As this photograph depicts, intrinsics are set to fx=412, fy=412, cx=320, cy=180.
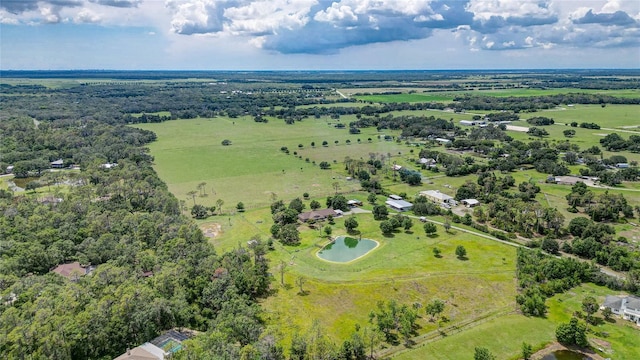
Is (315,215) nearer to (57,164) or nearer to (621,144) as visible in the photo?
(57,164)

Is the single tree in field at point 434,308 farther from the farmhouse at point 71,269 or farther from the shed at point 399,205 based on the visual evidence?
the farmhouse at point 71,269

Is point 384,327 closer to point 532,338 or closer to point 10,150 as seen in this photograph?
point 532,338

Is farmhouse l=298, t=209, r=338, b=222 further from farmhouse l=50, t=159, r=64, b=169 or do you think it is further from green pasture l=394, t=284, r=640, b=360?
farmhouse l=50, t=159, r=64, b=169

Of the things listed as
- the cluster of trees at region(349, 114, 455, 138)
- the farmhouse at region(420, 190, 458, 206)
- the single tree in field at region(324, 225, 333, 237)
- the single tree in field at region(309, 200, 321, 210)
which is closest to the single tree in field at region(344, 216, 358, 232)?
the single tree in field at region(324, 225, 333, 237)

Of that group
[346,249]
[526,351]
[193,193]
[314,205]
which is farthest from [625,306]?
[193,193]

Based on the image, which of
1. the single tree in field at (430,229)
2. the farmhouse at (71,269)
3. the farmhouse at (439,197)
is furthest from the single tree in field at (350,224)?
the farmhouse at (71,269)

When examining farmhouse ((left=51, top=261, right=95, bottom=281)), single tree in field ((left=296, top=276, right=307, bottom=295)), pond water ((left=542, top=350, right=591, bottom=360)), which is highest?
farmhouse ((left=51, top=261, right=95, bottom=281))
